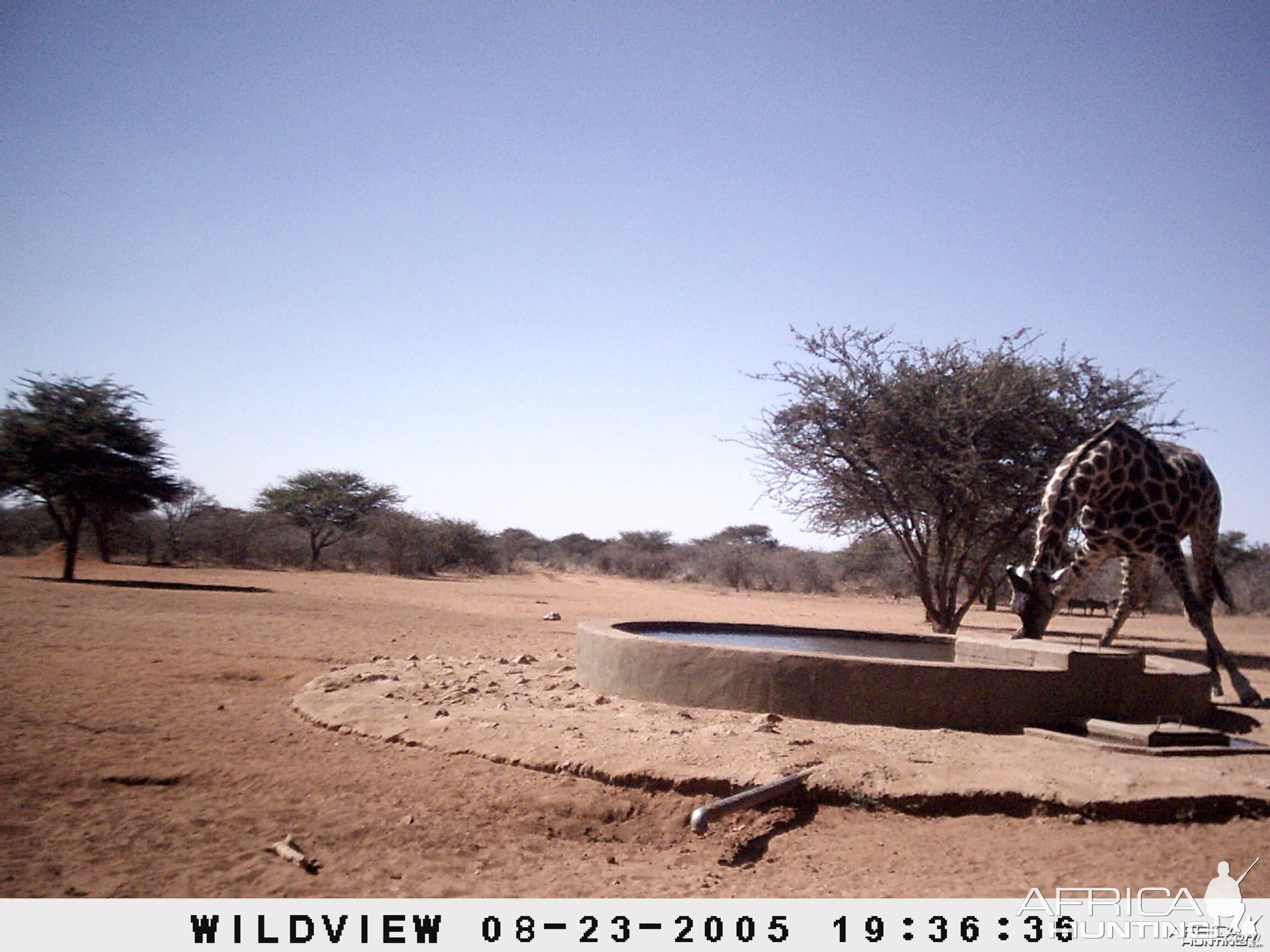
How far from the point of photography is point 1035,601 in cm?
884

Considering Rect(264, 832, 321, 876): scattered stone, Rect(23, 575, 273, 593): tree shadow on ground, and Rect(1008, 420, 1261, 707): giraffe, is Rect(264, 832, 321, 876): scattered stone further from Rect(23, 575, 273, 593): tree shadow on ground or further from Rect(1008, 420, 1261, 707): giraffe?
Rect(23, 575, 273, 593): tree shadow on ground

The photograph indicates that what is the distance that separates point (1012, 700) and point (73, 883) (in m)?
6.27

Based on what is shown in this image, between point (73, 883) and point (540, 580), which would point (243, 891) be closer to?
point (73, 883)

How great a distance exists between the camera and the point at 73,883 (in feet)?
12.5

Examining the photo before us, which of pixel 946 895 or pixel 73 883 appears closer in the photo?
pixel 73 883

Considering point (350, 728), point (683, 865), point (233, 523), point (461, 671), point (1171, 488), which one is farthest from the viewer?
point (233, 523)

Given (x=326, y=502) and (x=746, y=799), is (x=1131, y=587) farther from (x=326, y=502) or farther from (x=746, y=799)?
(x=326, y=502)

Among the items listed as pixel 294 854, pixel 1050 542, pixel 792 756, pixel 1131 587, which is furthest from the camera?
pixel 1131 587

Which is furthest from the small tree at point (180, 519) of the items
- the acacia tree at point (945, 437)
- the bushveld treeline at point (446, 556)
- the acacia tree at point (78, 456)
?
the acacia tree at point (945, 437)

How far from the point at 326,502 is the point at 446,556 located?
6.66 metres

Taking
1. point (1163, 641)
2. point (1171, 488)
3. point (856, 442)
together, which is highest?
point (856, 442)

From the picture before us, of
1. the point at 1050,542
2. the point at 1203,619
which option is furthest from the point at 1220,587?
the point at 1050,542
